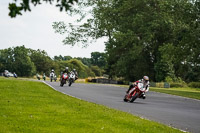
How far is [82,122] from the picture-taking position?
368 inches

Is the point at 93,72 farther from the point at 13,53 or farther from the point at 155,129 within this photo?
the point at 155,129

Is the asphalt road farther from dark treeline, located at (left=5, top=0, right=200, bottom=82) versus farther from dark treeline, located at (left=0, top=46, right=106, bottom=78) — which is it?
dark treeline, located at (left=0, top=46, right=106, bottom=78)

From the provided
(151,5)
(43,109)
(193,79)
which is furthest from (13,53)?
(43,109)

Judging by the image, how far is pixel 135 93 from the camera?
1942cm

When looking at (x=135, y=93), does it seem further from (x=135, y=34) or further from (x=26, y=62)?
(x=26, y=62)

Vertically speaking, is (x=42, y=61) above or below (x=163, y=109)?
above

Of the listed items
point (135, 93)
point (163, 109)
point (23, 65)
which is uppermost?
point (23, 65)

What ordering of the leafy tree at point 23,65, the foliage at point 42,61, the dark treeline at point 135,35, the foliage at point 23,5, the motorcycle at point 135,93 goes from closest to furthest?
the foliage at point 23,5 < the motorcycle at point 135,93 < the dark treeline at point 135,35 < the leafy tree at point 23,65 < the foliage at point 42,61

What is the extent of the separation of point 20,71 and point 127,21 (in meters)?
86.2

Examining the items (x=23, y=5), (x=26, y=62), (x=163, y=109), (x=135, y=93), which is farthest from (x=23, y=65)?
(x=23, y=5)

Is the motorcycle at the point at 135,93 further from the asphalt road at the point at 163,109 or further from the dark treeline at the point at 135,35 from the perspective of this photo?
the dark treeline at the point at 135,35

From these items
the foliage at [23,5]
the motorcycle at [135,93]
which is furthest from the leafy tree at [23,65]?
the foliage at [23,5]

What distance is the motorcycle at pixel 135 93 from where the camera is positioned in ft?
62.7

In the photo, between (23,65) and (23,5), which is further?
(23,65)
